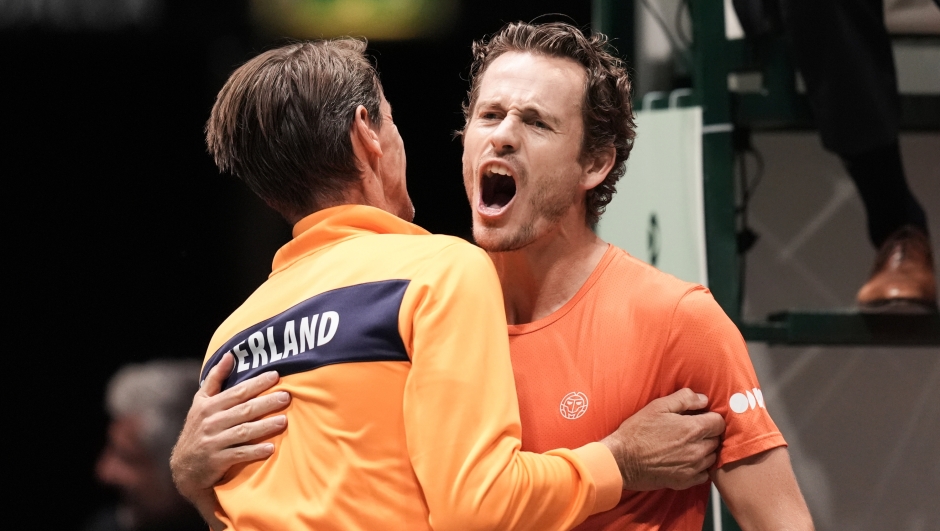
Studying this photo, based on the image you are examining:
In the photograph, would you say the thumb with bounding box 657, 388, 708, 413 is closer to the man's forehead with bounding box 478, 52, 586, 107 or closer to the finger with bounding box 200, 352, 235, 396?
the man's forehead with bounding box 478, 52, 586, 107

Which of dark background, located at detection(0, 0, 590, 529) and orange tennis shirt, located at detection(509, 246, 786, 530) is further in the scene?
dark background, located at detection(0, 0, 590, 529)

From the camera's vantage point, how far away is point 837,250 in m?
2.87

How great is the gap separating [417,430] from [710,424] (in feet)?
1.76

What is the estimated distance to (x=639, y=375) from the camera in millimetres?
1729

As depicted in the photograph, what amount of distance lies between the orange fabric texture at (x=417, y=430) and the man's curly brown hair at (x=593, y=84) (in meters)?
0.48

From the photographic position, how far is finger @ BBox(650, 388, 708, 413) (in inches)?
66.7

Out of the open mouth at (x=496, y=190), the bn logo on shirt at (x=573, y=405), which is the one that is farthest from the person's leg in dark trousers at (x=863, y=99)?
the bn logo on shirt at (x=573, y=405)

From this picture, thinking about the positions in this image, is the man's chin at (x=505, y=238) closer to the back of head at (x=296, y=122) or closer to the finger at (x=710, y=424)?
the back of head at (x=296, y=122)

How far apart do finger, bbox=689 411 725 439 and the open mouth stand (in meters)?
0.50

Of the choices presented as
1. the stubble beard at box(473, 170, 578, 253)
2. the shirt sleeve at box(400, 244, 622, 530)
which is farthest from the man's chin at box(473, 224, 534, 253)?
the shirt sleeve at box(400, 244, 622, 530)

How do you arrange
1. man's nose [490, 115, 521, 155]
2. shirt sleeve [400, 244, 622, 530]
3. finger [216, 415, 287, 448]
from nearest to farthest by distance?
1. shirt sleeve [400, 244, 622, 530]
2. finger [216, 415, 287, 448]
3. man's nose [490, 115, 521, 155]

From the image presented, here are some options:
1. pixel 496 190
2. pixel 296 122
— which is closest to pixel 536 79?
pixel 496 190

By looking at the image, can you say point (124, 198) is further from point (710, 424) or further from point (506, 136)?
point (710, 424)

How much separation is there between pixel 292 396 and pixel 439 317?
0.29 m
